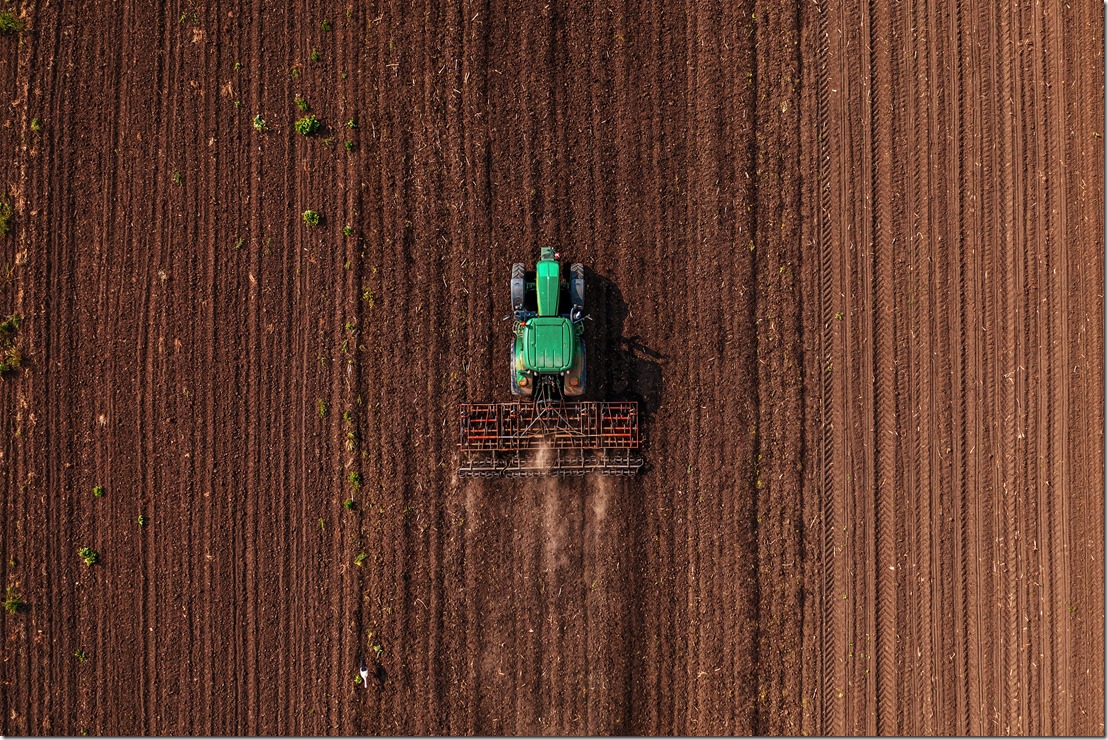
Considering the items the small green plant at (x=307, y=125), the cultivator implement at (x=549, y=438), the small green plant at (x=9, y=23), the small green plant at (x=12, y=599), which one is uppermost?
the small green plant at (x=9, y=23)

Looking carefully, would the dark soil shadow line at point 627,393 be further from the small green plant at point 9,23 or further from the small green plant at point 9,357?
the small green plant at point 9,23

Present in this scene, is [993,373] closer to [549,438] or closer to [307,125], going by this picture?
[549,438]

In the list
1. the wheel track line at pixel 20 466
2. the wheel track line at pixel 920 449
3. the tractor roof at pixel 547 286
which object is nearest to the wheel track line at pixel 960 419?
the wheel track line at pixel 920 449

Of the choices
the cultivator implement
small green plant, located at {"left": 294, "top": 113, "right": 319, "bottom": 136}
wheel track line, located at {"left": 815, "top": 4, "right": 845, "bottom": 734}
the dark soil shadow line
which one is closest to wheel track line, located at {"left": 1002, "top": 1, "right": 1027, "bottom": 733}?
wheel track line, located at {"left": 815, "top": 4, "right": 845, "bottom": 734}

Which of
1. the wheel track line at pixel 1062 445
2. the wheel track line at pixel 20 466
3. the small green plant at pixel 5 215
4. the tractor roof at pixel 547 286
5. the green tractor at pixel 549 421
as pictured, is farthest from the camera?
the small green plant at pixel 5 215

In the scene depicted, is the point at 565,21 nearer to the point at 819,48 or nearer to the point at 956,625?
the point at 819,48

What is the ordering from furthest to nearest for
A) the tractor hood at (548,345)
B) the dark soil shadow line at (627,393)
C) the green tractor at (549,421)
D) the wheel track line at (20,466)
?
1. the wheel track line at (20,466)
2. the dark soil shadow line at (627,393)
3. the green tractor at (549,421)
4. the tractor hood at (548,345)

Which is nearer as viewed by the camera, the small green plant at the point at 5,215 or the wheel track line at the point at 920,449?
the wheel track line at the point at 920,449

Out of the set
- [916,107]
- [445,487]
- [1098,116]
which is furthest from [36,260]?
[1098,116]
